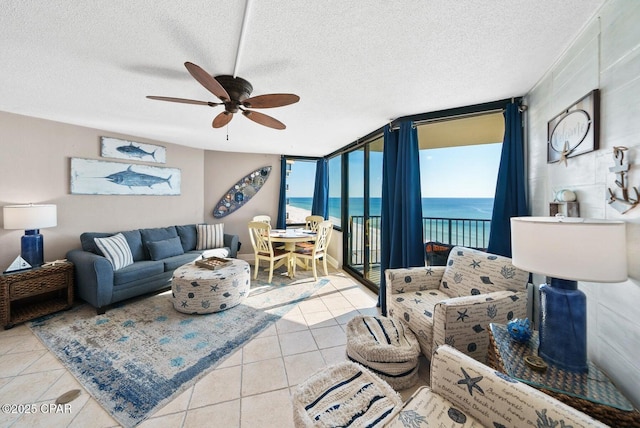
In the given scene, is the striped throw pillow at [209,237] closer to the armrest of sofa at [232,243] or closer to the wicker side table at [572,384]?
the armrest of sofa at [232,243]

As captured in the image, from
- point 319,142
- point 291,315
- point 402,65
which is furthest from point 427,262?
point 319,142

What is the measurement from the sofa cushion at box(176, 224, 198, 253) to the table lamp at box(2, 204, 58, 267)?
1.52 meters

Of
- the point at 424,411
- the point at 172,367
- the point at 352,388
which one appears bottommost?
the point at 172,367

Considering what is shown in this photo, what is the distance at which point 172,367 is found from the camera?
1.85 m

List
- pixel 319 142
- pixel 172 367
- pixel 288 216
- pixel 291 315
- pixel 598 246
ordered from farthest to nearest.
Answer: pixel 288 216
pixel 319 142
pixel 291 315
pixel 172 367
pixel 598 246

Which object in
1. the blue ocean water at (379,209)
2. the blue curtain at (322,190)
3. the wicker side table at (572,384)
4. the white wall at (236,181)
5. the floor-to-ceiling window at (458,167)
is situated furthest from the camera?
the blue curtain at (322,190)

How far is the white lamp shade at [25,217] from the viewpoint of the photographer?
2.45 m

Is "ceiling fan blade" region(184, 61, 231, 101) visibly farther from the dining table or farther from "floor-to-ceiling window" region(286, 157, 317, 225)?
"floor-to-ceiling window" region(286, 157, 317, 225)

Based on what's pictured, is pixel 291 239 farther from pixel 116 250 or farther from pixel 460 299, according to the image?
pixel 460 299

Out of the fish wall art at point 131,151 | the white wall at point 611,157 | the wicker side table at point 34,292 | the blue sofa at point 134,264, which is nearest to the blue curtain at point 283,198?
the blue sofa at point 134,264

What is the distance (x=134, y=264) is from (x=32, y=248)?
0.94 meters

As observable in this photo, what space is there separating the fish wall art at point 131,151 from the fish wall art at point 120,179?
118 millimetres

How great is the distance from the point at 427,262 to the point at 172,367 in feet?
8.68

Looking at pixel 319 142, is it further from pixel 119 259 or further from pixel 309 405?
pixel 309 405
